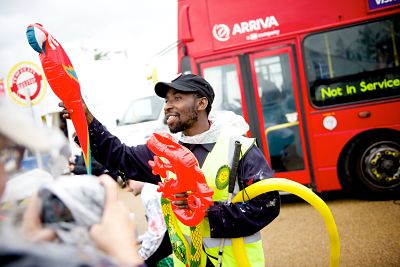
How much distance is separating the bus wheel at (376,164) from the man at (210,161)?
3.90m

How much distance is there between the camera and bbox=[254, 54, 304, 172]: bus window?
5711mm

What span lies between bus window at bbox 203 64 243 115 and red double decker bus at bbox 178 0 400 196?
0.7 inches

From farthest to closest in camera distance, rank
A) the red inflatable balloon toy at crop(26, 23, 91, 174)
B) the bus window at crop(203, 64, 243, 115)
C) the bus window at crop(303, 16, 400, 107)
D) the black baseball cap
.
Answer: the bus window at crop(203, 64, 243, 115), the bus window at crop(303, 16, 400, 107), the black baseball cap, the red inflatable balloon toy at crop(26, 23, 91, 174)

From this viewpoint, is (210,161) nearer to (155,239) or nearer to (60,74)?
(60,74)

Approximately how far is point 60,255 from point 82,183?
0.22m

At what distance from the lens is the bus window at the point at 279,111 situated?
5.71m

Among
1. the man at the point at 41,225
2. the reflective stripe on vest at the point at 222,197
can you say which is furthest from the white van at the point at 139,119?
the man at the point at 41,225

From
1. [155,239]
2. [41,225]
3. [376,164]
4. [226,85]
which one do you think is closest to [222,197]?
[155,239]

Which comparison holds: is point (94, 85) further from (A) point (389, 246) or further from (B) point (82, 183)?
(B) point (82, 183)

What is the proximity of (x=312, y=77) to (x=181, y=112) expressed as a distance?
3.94 meters

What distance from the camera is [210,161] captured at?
6.56ft

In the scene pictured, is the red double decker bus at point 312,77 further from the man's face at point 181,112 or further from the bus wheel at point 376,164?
the man's face at point 181,112

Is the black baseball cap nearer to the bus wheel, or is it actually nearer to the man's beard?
the man's beard

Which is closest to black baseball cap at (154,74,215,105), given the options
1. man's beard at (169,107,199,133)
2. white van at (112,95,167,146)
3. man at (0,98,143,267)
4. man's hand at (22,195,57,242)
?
man's beard at (169,107,199,133)
